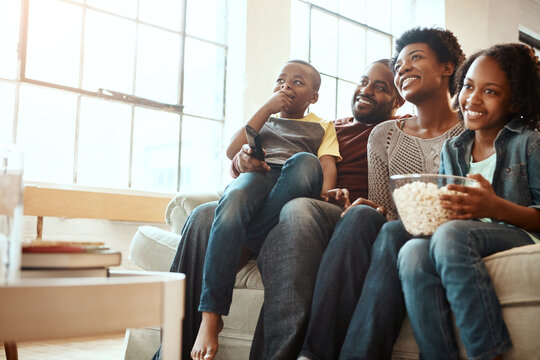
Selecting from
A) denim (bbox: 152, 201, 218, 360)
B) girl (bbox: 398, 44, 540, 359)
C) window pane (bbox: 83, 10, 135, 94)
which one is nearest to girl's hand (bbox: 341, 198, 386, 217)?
girl (bbox: 398, 44, 540, 359)

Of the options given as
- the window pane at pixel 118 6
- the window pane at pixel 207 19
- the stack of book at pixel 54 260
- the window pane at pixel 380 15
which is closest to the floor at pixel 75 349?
the stack of book at pixel 54 260

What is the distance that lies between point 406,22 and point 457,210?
4.08 metres

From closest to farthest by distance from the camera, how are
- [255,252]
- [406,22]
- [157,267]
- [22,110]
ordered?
1. [255,252]
2. [157,267]
3. [22,110]
4. [406,22]

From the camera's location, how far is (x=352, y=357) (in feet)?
4.06

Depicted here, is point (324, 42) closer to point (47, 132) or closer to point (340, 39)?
point (340, 39)

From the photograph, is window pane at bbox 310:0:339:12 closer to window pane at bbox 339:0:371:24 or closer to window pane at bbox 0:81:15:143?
window pane at bbox 339:0:371:24

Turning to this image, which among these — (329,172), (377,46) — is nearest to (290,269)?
(329,172)

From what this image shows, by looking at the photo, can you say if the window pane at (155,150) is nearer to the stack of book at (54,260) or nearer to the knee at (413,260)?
the knee at (413,260)

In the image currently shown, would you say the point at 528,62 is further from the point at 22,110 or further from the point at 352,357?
the point at 22,110

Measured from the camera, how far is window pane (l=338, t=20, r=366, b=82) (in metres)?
4.41

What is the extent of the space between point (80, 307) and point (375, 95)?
166 cm

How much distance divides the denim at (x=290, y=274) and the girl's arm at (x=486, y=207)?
0.36m

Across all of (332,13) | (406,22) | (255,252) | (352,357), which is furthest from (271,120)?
(406,22)

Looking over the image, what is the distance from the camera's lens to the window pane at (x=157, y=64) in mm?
3223
